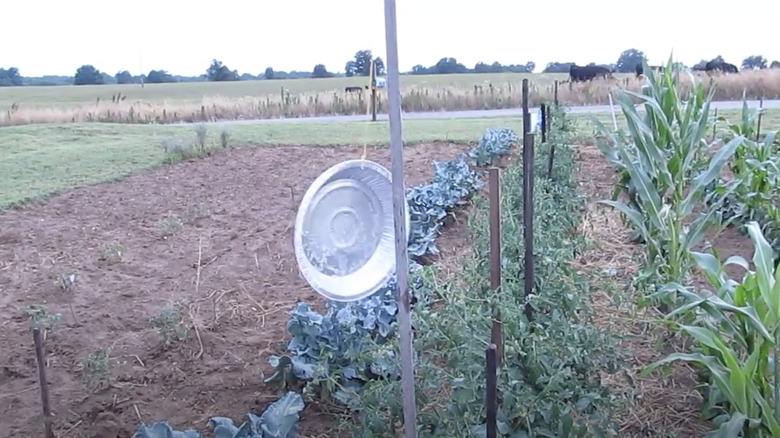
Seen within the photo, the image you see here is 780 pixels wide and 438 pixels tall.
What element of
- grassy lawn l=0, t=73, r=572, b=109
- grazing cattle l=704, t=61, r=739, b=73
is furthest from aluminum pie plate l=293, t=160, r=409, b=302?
grazing cattle l=704, t=61, r=739, b=73

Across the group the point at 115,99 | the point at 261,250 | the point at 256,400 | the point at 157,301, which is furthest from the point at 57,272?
the point at 115,99

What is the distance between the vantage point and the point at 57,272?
3.94 metres

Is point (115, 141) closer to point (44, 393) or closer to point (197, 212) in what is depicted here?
point (197, 212)

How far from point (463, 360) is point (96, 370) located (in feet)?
4.86

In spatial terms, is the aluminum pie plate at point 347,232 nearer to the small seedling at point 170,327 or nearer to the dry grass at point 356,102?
the small seedling at point 170,327

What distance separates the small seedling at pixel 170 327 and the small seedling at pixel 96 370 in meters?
0.29

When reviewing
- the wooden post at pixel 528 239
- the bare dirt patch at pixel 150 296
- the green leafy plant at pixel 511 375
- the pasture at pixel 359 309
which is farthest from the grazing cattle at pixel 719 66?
the green leafy plant at pixel 511 375

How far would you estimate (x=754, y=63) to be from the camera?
782 inches

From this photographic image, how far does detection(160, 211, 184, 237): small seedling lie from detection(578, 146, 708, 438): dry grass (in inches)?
104

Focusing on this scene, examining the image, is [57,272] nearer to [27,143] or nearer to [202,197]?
[202,197]

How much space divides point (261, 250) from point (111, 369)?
5.64ft

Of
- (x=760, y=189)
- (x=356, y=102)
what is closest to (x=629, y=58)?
(x=356, y=102)

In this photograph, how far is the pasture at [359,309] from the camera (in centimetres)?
197

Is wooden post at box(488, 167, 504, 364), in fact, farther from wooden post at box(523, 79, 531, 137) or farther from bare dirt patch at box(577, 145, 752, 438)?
wooden post at box(523, 79, 531, 137)
